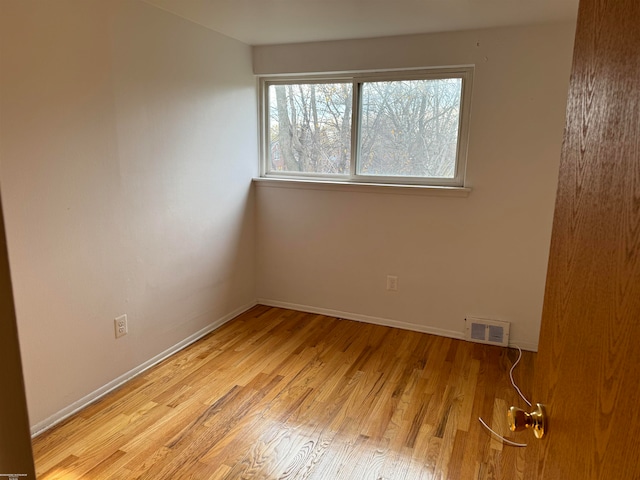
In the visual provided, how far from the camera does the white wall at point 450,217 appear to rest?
2682 millimetres

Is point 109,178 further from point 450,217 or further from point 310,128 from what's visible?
point 450,217

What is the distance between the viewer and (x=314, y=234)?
11.3 ft

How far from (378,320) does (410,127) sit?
4.89ft

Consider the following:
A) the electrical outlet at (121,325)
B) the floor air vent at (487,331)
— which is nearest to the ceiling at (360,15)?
the electrical outlet at (121,325)

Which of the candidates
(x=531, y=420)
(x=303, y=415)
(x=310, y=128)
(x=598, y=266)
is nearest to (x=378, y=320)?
(x=303, y=415)

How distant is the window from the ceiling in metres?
0.38

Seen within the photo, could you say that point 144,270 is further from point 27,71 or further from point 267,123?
point 267,123

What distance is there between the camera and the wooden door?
1.74ft

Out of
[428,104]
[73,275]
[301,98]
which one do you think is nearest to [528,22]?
[428,104]

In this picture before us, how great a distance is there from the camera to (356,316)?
3.43 meters

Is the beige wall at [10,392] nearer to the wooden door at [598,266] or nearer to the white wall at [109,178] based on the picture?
the wooden door at [598,266]

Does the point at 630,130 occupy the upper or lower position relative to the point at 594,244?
upper

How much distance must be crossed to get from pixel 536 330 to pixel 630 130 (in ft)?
Answer: 8.91

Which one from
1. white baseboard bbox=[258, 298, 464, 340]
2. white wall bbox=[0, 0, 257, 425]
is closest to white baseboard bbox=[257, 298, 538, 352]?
white baseboard bbox=[258, 298, 464, 340]
